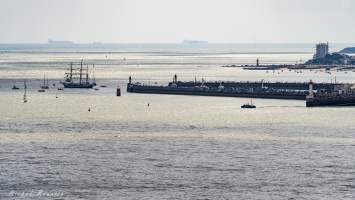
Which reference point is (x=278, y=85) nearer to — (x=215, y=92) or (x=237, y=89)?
(x=237, y=89)

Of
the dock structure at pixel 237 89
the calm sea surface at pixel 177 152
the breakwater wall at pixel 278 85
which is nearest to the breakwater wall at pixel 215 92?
the dock structure at pixel 237 89

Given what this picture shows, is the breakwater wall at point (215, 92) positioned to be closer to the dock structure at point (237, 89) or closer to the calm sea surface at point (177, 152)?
the dock structure at point (237, 89)

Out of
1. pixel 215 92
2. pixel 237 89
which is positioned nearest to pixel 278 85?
pixel 237 89

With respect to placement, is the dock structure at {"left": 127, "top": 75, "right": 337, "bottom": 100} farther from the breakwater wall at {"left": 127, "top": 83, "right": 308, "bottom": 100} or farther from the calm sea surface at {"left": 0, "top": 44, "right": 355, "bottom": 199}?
the calm sea surface at {"left": 0, "top": 44, "right": 355, "bottom": 199}

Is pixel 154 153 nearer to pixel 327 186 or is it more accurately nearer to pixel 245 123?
pixel 327 186

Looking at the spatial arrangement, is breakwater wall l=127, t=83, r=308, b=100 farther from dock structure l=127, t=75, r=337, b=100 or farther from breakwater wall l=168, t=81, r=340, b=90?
breakwater wall l=168, t=81, r=340, b=90

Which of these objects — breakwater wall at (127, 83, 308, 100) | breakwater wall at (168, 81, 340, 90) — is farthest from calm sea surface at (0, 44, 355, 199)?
breakwater wall at (168, 81, 340, 90)

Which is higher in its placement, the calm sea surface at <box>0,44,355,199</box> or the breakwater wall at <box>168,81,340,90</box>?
the breakwater wall at <box>168,81,340,90</box>

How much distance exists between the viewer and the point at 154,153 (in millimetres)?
73688

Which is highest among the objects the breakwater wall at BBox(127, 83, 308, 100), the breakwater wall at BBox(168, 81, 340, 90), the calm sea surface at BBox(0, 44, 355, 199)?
the breakwater wall at BBox(168, 81, 340, 90)

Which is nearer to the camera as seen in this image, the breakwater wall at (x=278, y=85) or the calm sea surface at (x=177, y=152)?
the calm sea surface at (x=177, y=152)

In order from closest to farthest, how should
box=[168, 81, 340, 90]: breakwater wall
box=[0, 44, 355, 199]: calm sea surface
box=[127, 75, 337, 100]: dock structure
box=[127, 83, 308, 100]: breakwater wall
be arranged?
box=[0, 44, 355, 199]: calm sea surface
box=[127, 83, 308, 100]: breakwater wall
box=[127, 75, 337, 100]: dock structure
box=[168, 81, 340, 90]: breakwater wall

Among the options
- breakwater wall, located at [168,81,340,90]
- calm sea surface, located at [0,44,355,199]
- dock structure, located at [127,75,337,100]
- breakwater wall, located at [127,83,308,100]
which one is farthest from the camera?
breakwater wall, located at [168,81,340,90]

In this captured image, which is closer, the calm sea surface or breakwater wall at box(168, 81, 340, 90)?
the calm sea surface
